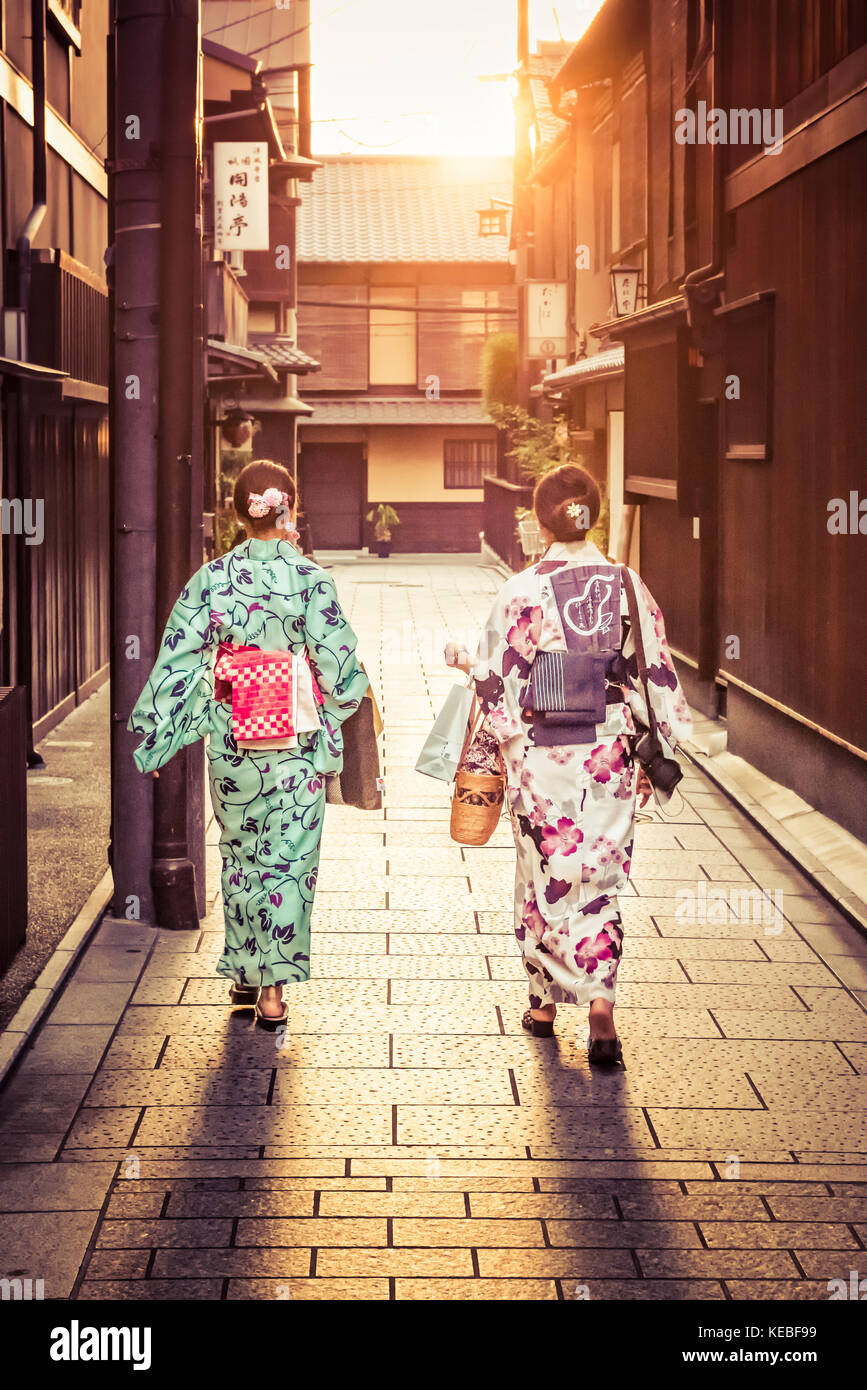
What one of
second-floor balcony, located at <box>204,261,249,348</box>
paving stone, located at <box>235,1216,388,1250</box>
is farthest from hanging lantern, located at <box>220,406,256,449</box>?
paving stone, located at <box>235,1216,388,1250</box>

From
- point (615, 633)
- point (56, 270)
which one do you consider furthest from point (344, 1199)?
point (56, 270)

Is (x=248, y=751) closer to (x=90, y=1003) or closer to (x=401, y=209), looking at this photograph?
(x=90, y=1003)

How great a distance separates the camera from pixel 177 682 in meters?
6.32

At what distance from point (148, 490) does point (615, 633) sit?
9.21ft

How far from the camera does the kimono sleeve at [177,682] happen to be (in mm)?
6316

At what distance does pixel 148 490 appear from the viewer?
26.0ft

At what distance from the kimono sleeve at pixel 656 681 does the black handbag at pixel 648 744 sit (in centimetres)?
2

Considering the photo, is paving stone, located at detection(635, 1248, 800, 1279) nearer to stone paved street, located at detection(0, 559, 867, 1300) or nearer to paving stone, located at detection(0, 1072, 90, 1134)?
stone paved street, located at detection(0, 559, 867, 1300)

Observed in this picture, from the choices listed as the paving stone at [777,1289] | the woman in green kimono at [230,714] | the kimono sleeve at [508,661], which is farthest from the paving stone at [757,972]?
the paving stone at [777,1289]

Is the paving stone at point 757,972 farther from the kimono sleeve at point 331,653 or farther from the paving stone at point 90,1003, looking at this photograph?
the paving stone at point 90,1003

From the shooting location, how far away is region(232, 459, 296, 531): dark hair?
6348 mm

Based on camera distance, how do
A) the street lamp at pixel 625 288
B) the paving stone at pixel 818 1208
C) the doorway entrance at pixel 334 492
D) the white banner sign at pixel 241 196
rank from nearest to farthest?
the paving stone at pixel 818 1208
the street lamp at pixel 625 288
the white banner sign at pixel 241 196
the doorway entrance at pixel 334 492

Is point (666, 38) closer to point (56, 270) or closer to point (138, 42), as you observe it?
point (56, 270)

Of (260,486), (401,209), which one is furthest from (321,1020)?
(401,209)
